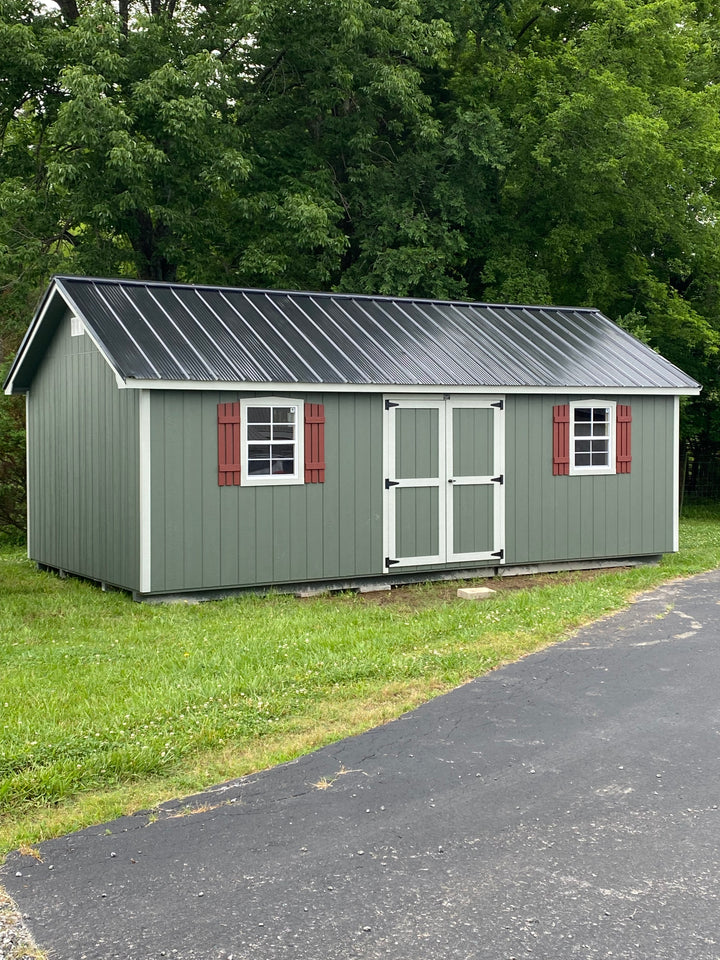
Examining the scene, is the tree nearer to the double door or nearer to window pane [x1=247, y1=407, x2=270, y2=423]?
the double door

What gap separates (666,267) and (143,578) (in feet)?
54.7

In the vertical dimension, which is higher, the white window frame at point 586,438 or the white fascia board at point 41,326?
the white fascia board at point 41,326

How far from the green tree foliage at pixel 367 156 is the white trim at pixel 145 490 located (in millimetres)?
8149

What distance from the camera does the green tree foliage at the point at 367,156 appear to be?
63.2 ft

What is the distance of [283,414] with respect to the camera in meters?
12.3

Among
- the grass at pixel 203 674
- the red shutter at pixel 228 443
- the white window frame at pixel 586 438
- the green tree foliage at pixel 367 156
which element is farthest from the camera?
the green tree foliage at pixel 367 156

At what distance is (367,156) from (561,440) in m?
10.3

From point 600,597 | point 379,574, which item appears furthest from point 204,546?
point 600,597

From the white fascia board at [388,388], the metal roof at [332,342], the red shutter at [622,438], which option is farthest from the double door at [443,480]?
the red shutter at [622,438]

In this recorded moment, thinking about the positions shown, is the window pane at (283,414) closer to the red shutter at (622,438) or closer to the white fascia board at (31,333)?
the white fascia board at (31,333)

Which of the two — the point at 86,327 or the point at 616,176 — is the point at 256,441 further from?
the point at 616,176

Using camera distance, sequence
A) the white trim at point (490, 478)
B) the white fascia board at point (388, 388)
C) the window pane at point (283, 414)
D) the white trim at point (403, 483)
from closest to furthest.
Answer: the white fascia board at point (388, 388) < the window pane at point (283, 414) < the white trim at point (403, 483) < the white trim at point (490, 478)

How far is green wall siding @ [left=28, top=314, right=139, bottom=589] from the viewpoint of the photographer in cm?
1180

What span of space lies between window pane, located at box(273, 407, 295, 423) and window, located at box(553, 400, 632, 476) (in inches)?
151
